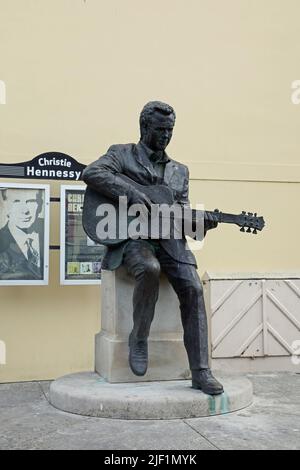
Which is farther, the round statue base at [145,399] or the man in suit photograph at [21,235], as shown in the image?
the man in suit photograph at [21,235]

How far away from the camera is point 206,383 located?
379 centimetres

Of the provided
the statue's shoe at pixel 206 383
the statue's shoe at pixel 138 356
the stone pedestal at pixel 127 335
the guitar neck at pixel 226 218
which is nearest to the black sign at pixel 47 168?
the stone pedestal at pixel 127 335

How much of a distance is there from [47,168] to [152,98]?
1.29 meters

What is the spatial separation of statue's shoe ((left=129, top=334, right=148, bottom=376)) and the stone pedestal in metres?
0.15

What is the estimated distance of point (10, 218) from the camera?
17.9 feet

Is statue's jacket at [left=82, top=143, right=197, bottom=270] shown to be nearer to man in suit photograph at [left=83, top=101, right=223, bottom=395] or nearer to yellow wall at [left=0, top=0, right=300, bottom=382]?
man in suit photograph at [left=83, top=101, right=223, bottom=395]

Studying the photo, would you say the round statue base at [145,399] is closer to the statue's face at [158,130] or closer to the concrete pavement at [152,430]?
the concrete pavement at [152,430]

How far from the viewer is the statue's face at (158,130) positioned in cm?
413

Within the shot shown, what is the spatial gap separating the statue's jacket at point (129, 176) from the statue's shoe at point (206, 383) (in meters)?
0.75

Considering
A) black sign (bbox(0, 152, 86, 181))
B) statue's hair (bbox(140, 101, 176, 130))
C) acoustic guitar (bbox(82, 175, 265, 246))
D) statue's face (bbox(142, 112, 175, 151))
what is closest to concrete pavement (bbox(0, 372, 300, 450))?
acoustic guitar (bbox(82, 175, 265, 246))

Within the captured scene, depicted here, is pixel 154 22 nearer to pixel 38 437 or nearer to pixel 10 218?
pixel 10 218

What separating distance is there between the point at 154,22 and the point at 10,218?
2411 millimetres

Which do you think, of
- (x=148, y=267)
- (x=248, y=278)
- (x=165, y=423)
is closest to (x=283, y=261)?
(x=248, y=278)

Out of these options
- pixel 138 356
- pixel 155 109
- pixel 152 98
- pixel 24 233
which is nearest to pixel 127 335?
pixel 138 356
